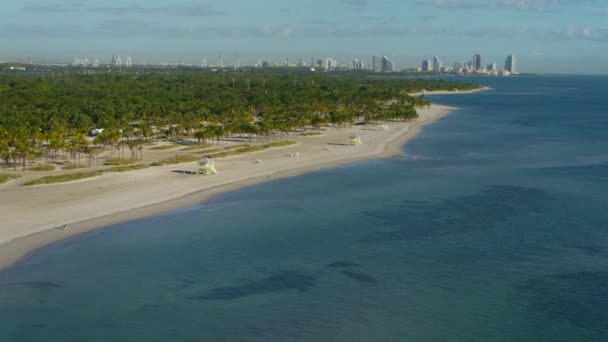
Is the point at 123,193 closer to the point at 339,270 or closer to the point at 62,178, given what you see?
the point at 62,178

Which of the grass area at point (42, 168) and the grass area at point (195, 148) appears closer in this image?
the grass area at point (42, 168)

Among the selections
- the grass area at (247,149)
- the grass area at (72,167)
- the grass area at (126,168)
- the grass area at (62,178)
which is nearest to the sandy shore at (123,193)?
the grass area at (62,178)

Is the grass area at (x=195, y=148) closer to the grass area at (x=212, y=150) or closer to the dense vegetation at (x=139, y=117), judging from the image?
the dense vegetation at (x=139, y=117)

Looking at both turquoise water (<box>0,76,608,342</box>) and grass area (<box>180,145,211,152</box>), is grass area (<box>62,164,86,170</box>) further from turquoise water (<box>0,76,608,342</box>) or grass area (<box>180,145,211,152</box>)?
turquoise water (<box>0,76,608,342</box>)

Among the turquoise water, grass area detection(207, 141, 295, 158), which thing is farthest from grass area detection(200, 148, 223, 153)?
the turquoise water

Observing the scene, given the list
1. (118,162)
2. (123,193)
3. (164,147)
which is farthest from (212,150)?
(123,193)

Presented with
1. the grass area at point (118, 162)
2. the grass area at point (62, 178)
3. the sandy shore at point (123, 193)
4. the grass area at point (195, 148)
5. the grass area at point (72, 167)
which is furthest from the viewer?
the grass area at point (195, 148)
